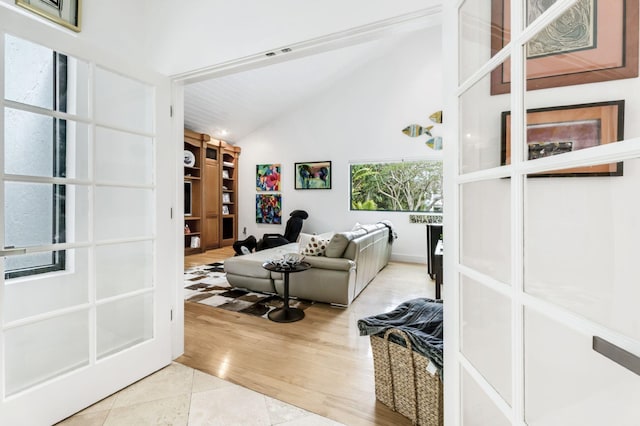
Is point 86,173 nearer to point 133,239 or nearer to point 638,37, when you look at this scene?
point 133,239

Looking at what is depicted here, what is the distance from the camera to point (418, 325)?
5.38 feet

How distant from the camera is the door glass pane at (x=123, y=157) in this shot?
5.65 ft

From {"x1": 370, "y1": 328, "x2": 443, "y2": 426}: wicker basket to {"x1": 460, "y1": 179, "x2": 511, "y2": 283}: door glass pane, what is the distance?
70cm

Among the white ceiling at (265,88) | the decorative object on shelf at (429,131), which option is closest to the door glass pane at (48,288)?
the white ceiling at (265,88)

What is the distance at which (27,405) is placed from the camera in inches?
54.7

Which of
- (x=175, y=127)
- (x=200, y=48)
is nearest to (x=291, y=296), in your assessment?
(x=175, y=127)

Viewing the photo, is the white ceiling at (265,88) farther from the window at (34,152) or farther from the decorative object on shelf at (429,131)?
the window at (34,152)

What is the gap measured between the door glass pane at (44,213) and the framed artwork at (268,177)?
18.3 feet

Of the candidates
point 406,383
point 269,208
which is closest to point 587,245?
point 406,383

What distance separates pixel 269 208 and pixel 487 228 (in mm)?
6576

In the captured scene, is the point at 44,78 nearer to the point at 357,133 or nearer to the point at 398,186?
the point at 357,133

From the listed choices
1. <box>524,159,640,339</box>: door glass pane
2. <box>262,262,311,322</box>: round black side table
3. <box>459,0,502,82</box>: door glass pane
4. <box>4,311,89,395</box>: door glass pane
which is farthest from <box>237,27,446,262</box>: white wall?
<box>524,159,640,339</box>: door glass pane

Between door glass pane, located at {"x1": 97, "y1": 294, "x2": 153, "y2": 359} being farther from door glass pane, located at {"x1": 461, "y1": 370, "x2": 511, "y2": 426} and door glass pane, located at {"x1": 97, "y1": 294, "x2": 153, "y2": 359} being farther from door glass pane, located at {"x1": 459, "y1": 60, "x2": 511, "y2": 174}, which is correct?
door glass pane, located at {"x1": 459, "y1": 60, "x2": 511, "y2": 174}

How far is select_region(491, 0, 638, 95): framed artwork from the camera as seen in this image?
51 centimetres
